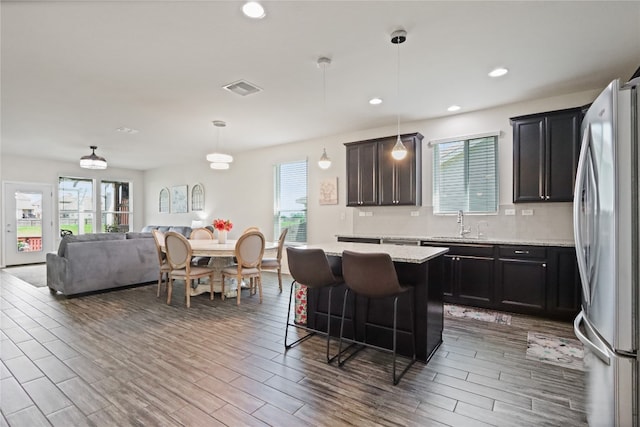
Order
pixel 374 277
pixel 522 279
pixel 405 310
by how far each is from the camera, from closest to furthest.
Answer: pixel 374 277, pixel 405 310, pixel 522 279

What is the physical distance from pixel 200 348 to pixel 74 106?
3900 millimetres

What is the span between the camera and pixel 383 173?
16.3ft

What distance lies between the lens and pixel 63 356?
263 cm

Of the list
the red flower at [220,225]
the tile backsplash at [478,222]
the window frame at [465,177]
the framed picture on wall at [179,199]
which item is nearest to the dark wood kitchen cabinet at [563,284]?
the tile backsplash at [478,222]

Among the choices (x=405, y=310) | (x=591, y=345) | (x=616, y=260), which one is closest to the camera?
(x=616, y=260)

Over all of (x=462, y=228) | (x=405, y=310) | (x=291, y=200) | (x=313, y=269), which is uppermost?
(x=291, y=200)

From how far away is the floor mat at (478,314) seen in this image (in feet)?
11.8

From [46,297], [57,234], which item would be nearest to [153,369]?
[46,297]

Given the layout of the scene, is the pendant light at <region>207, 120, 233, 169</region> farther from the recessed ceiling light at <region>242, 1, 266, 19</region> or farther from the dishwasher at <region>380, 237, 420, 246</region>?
the dishwasher at <region>380, 237, 420, 246</region>

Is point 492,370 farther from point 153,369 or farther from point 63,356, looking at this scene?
point 63,356

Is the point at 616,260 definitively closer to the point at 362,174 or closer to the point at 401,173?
the point at 401,173

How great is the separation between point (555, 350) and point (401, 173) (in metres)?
2.88

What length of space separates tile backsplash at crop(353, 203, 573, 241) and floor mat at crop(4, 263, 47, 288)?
5908 mm

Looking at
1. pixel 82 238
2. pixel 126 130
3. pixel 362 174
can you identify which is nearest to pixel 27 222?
pixel 126 130
